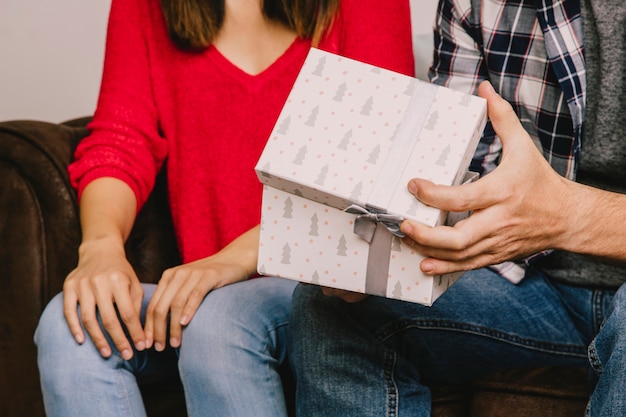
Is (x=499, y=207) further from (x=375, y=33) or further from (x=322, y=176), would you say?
(x=375, y=33)

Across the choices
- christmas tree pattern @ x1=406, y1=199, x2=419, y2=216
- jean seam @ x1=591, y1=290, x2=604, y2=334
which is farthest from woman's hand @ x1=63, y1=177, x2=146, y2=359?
jean seam @ x1=591, y1=290, x2=604, y2=334

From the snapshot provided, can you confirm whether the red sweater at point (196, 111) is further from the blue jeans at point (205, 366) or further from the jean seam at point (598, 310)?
the jean seam at point (598, 310)

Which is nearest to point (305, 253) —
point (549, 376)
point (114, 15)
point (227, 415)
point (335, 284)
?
point (335, 284)

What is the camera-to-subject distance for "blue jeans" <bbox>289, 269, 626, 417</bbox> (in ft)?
2.85

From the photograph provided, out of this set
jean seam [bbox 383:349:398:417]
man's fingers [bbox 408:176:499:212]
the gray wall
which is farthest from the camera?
the gray wall

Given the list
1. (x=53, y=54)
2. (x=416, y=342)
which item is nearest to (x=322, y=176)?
(x=416, y=342)

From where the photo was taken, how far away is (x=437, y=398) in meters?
0.94

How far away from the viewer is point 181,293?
938 millimetres

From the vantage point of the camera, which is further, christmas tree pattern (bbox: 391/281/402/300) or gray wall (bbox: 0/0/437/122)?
gray wall (bbox: 0/0/437/122)

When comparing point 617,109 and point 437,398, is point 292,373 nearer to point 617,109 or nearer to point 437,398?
point 437,398

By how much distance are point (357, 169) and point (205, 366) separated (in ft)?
1.07

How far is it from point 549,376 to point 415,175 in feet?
1.23

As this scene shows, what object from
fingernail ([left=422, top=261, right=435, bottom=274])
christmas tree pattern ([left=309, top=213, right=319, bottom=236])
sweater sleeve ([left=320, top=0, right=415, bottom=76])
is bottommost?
fingernail ([left=422, top=261, right=435, bottom=274])

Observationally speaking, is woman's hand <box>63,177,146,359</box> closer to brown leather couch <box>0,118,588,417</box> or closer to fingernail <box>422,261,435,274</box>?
brown leather couch <box>0,118,588,417</box>
